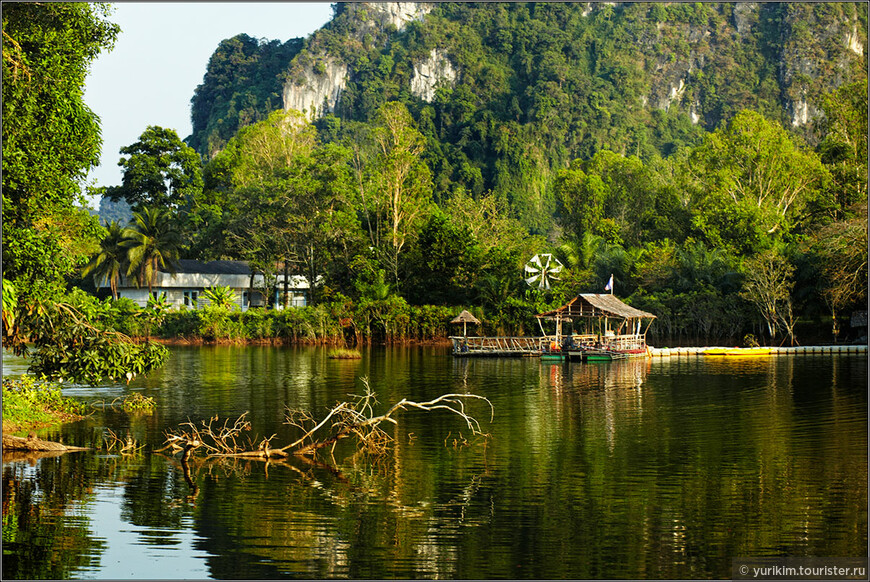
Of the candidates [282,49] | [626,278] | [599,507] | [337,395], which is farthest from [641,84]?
[599,507]

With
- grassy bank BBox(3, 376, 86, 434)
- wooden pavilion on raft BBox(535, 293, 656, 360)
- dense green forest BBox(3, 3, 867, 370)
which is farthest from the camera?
dense green forest BBox(3, 3, 867, 370)

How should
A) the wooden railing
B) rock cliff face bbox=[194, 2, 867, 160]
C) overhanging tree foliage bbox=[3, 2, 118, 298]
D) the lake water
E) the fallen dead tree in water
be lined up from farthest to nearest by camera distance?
1. rock cliff face bbox=[194, 2, 867, 160]
2. the wooden railing
3. the fallen dead tree in water
4. overhanging tree foliage bbox=[3, 2, 118, 298]
5. the lake water

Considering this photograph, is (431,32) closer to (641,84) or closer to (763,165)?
(641,84)

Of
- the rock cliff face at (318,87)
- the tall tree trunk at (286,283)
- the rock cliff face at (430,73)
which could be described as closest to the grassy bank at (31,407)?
the tall tree trunk at (286,283)

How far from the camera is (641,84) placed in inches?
5674

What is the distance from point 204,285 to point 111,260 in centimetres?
672

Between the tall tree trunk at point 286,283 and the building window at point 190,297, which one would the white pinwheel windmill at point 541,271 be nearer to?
the tall tree trunk at point 286,283

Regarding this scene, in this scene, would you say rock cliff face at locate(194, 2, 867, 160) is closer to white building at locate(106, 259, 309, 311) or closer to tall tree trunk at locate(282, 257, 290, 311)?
white building at locate(106, 259, 309, 311)

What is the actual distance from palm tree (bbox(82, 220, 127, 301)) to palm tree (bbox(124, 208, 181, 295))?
0.57 meters

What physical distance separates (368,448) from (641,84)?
442ft

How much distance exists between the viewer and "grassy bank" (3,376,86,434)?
19.3m

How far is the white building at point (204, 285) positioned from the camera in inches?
2409

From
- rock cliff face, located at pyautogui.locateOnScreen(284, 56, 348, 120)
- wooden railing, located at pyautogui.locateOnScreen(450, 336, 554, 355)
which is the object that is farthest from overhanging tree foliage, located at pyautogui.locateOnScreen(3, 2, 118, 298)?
rock cliff face, located at pyautogui.locateOnScreen(284, 56, 348, 120)

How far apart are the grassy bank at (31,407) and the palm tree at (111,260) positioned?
3707 centimetres
